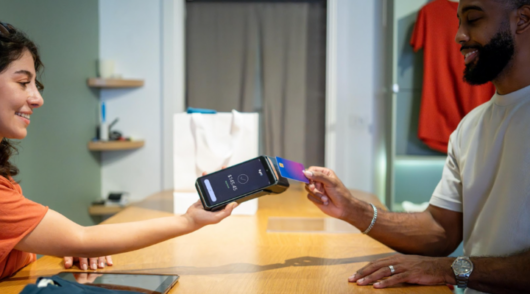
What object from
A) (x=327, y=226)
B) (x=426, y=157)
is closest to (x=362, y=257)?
(x=327, y=226)

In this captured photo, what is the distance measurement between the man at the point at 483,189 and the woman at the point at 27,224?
45cm

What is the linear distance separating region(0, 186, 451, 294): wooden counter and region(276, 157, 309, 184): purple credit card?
19 cm

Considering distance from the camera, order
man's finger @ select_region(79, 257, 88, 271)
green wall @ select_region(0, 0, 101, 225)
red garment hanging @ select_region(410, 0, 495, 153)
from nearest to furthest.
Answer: man's finger @ select_region(79, 257, 88, 271) → green wall @ select_region(0, 0, 101, 225) → red garment hanging @ select_region(410, 0, 495, 153)

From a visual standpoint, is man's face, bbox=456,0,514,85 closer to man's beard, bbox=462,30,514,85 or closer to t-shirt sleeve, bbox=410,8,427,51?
man's beard, bbox=462,30,514,85

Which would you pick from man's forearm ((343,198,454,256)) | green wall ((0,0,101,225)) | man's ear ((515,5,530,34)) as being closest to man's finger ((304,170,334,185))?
man's forearm ((343,198,454,256))

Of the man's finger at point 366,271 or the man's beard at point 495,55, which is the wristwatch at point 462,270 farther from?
the man's beard at point 495,55

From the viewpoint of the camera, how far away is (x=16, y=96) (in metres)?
0.87

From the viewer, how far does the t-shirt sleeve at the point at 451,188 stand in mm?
1288

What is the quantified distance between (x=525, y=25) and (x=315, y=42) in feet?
6.79

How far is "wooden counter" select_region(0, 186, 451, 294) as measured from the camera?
873 millimetres

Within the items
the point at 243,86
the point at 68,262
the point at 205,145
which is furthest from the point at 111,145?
the point at 68,262

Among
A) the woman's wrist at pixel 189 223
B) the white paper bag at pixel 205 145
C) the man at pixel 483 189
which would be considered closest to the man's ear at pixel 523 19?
the man at pixel 483 189

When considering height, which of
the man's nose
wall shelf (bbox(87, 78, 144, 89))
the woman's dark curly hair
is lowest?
the woman's dark curly hair

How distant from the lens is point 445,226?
1298 mm
